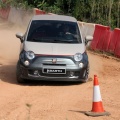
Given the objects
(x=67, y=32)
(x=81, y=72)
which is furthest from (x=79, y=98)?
(x=67, y=32)

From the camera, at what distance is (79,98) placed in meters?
10.2

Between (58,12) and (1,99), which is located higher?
(1,99)

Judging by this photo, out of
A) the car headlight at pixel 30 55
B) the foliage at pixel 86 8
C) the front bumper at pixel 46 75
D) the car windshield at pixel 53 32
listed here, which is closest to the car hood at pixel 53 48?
the car headlight at pixel 30 55

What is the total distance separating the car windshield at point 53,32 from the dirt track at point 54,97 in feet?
3.91

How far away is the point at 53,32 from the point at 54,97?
9.12 feet

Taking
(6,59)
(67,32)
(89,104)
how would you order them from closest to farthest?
(89,104) → (67,32) → (6,59)

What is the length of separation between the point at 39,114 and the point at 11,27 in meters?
20.6

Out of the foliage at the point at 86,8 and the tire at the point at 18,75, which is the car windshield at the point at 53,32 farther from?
the foliage at the point at 86,8

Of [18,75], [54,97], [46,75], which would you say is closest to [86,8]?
[18,75]

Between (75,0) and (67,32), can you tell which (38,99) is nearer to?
(67,32)

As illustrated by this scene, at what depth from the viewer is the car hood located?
11445mm

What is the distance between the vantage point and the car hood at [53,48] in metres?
11.4

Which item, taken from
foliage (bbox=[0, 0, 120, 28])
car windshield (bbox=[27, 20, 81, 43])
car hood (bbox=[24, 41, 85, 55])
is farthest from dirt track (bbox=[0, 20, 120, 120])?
foliage (bbox=[0, 0, 120, 28])

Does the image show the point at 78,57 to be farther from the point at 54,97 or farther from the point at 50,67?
the point at 54,97
